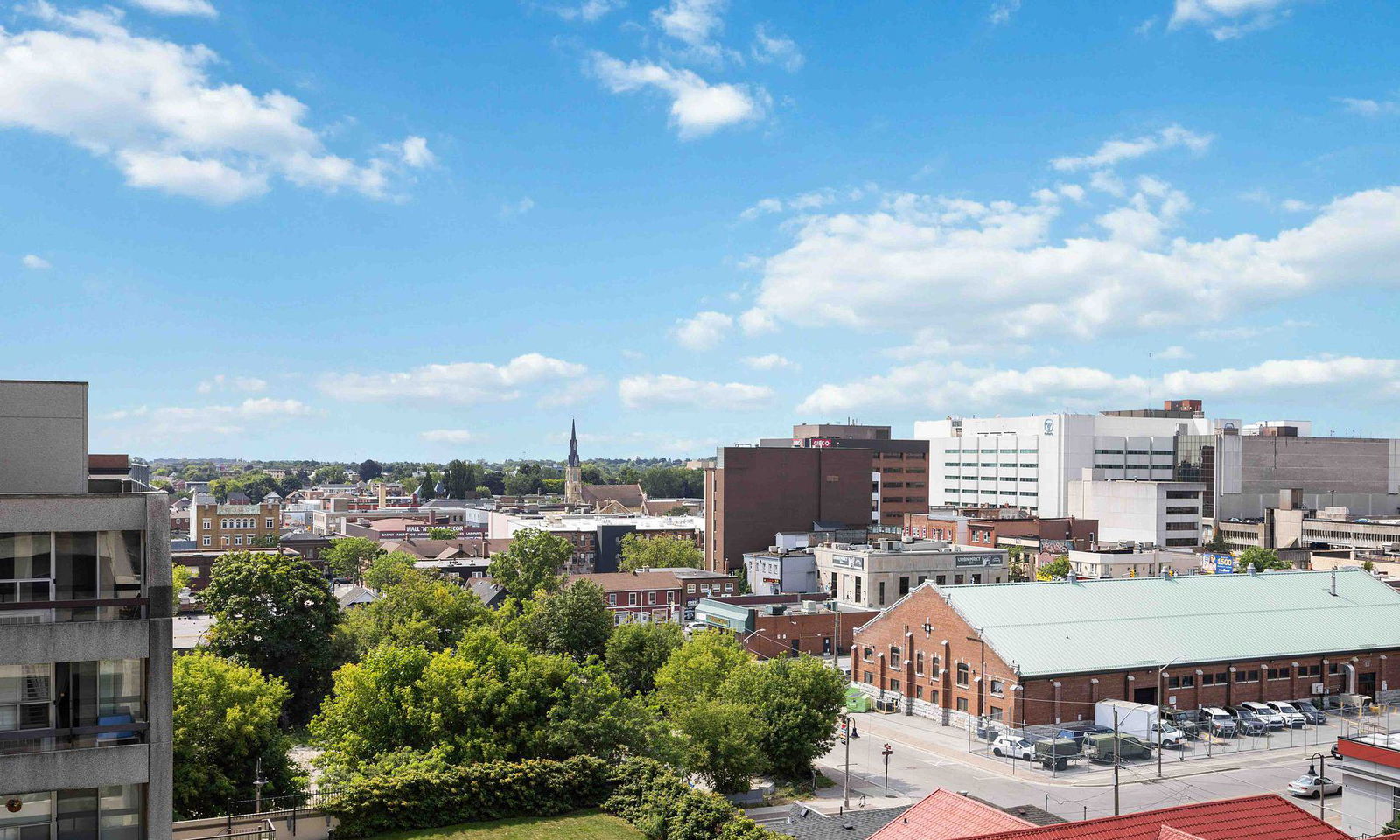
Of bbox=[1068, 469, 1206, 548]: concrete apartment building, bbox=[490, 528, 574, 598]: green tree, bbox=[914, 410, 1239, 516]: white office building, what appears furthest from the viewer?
bbox=[914, 410, 1239, 516]: white office building

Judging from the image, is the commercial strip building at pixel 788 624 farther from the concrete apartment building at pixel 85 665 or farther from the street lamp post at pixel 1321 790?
the concrete apartment building at pixel 85 665

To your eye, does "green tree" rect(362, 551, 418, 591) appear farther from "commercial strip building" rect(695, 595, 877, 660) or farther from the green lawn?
the green lawn

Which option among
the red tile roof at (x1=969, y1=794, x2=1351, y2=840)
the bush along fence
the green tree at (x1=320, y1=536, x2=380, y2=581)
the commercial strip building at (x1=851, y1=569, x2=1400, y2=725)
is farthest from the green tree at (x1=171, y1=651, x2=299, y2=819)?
the green tree at (x1=320, y1=536, x2=380, y2=581)

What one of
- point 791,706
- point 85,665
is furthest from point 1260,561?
point 85,665

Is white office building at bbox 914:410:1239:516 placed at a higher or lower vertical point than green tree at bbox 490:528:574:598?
higher

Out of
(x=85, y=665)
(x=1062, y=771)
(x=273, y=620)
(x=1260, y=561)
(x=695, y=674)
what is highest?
(x=85, y=665)

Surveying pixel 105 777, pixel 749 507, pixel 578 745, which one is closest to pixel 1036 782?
pixel 578 745

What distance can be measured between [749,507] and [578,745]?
8494cm

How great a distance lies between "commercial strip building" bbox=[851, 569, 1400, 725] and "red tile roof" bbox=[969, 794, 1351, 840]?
102 ft

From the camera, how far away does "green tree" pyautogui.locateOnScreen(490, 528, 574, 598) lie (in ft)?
332

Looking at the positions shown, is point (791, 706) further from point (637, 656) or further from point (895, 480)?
point (895, 480)

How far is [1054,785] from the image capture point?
167 ft

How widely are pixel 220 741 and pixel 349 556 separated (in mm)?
96363

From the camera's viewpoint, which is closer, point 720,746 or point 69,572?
point 69,572
